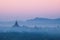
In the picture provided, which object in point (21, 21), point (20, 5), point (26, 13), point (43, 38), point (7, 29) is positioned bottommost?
point (43, 38)

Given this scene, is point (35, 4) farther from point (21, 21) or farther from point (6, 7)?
point (6, 7)

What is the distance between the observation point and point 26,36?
5.39 ft

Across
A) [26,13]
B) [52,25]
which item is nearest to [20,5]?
[26,13]

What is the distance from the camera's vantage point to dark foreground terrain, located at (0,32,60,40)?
1626 mm

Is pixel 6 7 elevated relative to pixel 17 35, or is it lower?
elevated

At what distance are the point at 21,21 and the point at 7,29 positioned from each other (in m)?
0.24

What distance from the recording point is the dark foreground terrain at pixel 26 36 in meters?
1.63

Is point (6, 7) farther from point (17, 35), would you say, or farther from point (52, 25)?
point (52, 25)

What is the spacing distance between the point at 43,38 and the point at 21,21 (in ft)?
1.38

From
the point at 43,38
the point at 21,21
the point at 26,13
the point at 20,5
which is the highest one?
the point at 20,5

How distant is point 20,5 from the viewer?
66.3 inches

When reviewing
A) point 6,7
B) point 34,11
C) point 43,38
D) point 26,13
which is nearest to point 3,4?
point 6,7

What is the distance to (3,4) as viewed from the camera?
1.67 meters

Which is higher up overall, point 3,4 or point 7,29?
point 3,4
